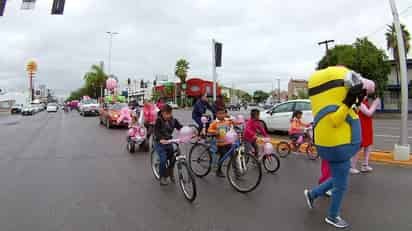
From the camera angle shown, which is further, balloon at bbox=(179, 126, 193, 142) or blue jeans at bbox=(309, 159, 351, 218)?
balloon at bbox=(179, 126, 193, 142)

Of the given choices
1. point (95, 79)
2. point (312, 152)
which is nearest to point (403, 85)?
point (312, 152)

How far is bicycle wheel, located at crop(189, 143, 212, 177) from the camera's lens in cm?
627

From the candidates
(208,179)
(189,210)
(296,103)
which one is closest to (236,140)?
(208,179)

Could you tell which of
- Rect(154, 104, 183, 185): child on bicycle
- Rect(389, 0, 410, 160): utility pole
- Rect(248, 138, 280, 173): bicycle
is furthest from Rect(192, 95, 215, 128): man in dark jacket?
Rect(389, 0, 410, 160): utility pole

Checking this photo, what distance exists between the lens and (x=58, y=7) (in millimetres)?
10000

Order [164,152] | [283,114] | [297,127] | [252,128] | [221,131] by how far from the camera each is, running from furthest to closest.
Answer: [283,114]
[297,127]
[252,128]
[221,131]
[164,152]

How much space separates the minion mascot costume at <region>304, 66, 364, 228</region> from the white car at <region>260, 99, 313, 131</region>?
8558mm

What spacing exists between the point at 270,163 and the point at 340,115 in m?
3.50

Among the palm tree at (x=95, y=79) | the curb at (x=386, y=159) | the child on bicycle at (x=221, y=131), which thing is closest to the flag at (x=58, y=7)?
the child on bicycle at (x=221, y=131)

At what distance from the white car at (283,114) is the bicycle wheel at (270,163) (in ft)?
19.2

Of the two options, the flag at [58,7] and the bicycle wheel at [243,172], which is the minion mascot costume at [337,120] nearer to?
the bicycle wheel at [243,172]

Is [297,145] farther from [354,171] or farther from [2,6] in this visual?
[2,6]

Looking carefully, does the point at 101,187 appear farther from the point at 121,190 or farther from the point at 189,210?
the point at 189,210

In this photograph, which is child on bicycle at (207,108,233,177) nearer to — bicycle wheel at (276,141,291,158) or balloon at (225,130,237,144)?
balloon at (225,130,237,144)
